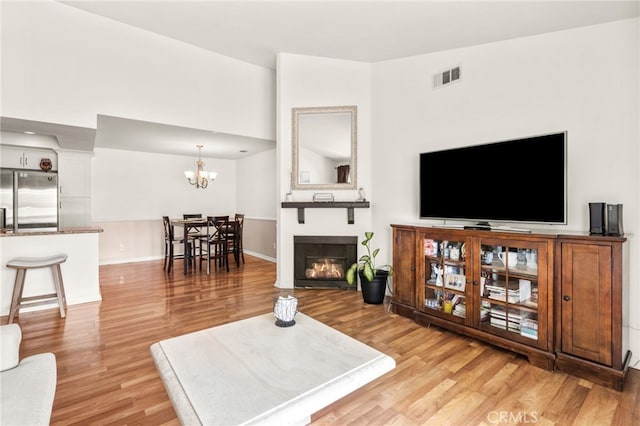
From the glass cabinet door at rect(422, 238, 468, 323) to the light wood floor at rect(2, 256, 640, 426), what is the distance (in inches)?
8.7

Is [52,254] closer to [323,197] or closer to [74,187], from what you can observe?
[74,187]

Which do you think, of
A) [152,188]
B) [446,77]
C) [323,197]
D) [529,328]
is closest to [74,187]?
[152,188]

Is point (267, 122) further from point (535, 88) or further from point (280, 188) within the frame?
point (535, 88)

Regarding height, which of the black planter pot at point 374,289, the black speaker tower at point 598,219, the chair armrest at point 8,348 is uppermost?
the black speaker tower at point 598,219

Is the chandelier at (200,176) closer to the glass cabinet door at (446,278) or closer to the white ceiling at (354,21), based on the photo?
the white ceiling at (354,21)

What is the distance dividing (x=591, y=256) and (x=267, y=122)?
4.36 metres

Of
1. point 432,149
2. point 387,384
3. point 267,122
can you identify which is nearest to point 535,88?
point 432,149

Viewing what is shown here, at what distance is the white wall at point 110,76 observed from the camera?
10.2 ft

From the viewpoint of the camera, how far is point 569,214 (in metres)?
2.64

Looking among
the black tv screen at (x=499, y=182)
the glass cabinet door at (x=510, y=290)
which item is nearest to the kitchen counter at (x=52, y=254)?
the black tv screen at (x=499, y=182)

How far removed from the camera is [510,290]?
2.48 meters

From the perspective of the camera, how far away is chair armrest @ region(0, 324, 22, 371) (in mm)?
1375

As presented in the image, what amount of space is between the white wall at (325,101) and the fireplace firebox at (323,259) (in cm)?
13

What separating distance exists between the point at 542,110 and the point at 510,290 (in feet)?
5.47
